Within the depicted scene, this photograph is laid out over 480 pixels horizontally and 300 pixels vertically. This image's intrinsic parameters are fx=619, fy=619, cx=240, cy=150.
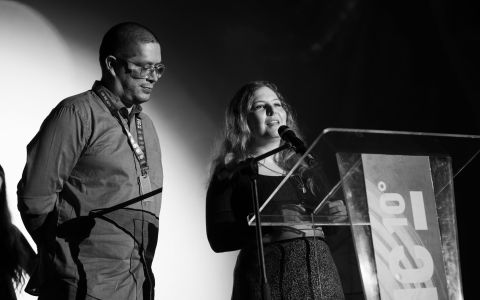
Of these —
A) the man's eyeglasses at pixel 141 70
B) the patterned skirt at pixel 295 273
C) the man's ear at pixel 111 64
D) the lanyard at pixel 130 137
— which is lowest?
the patterned skirt at pixel 295 273

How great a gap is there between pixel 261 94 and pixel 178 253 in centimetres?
109

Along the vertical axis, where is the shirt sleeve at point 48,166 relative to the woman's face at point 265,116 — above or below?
below

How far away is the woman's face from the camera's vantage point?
8.71 feet

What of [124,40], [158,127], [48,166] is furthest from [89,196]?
[158,127]

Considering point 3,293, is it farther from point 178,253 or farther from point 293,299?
point 293,299

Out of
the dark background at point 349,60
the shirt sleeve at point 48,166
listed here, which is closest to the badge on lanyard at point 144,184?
the shirt sleeve at point 48,166

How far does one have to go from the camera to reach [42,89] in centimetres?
308

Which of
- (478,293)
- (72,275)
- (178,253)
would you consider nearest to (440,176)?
(72,275)

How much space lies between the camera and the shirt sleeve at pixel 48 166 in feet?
6.68

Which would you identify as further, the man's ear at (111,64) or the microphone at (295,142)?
the man's ear at (111,64)

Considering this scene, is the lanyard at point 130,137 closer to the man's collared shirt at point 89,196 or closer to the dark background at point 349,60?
the man's collared shirt at point 89,196

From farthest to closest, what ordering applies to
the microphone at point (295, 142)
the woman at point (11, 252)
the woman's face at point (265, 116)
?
the woman at point (11, 252) → the woman's face at point (265, 116) → the microphone at point (295, 142)

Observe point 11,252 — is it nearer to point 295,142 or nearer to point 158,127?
point 158,127

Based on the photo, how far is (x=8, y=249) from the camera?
284cm
